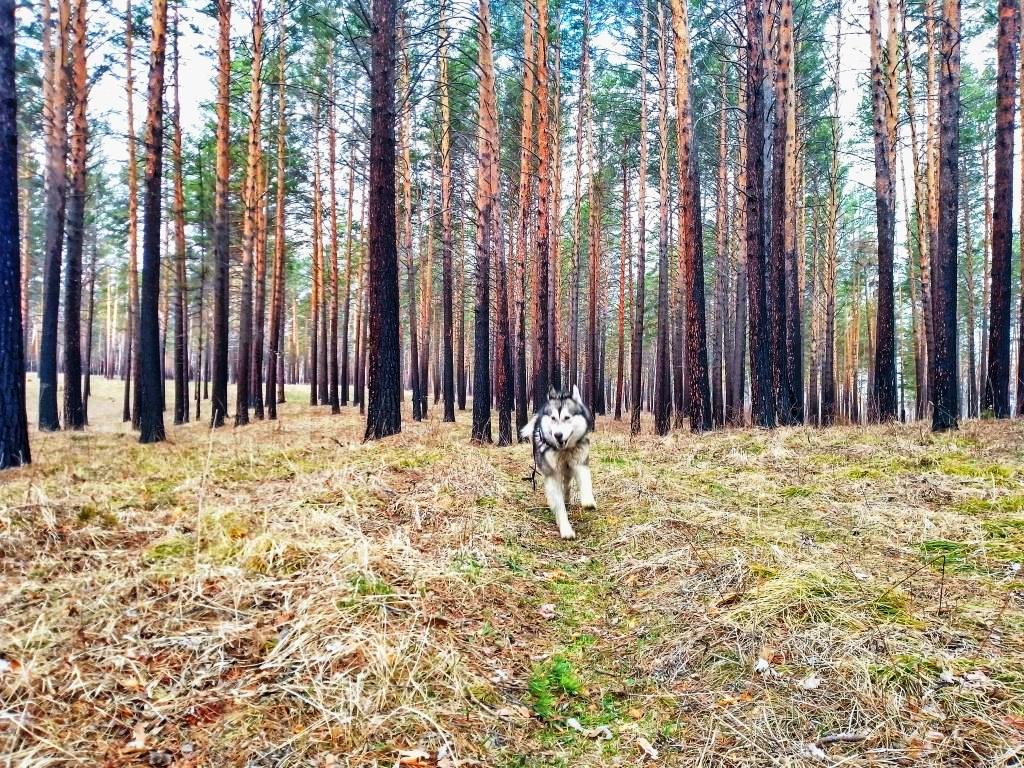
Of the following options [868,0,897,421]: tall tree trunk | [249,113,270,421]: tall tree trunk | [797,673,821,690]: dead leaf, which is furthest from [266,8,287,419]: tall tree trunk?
[797,673,821,690]: dead leaf

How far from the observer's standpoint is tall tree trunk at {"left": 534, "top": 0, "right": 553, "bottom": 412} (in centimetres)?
1251

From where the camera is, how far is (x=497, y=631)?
3527 mm

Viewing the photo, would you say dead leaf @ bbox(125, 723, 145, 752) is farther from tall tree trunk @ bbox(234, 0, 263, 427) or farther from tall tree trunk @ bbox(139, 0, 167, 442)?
tall tree trunk @ bbox(234, 0, 263, 427)

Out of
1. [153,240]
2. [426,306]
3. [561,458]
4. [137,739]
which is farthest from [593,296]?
[137,739]

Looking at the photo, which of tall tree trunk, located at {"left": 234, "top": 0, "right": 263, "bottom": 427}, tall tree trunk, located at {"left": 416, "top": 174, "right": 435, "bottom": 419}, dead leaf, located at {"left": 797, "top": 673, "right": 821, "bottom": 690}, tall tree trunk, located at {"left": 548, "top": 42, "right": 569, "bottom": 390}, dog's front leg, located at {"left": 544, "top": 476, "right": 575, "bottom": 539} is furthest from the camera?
tall tree trunk, located at {"left": 416, "top": 174, "right": 435, "bottom": 419}

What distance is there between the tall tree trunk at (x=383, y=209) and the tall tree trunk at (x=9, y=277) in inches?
204

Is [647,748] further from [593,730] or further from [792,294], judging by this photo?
[792,294]

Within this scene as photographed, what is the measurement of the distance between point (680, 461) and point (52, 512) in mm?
8038

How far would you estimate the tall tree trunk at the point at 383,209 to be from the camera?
9.61 metres

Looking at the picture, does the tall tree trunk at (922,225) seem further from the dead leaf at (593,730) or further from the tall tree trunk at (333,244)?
the tall tree trunk at (333,244)

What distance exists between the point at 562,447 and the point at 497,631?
252 centimetres

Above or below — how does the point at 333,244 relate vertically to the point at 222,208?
above

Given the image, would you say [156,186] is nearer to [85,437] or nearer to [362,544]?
[85,437]

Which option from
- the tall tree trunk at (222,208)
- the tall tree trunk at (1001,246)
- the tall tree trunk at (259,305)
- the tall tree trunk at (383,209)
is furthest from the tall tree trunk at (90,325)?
the tall tree trunk at (1001,246)
